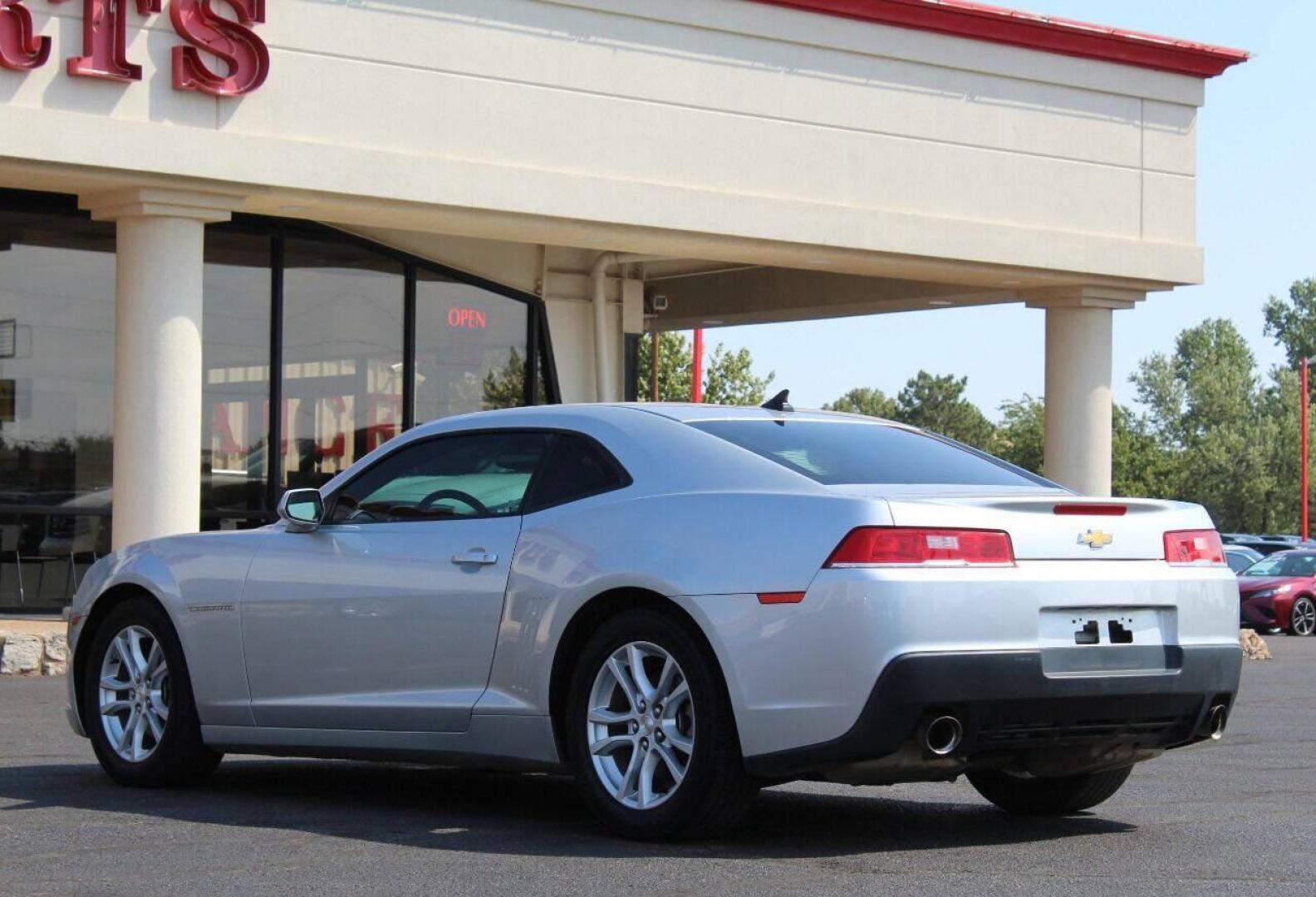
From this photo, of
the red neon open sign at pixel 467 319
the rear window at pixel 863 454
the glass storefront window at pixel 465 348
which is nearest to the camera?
the rear window at pixel 863 454

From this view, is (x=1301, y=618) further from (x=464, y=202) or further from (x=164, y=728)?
(x=164, y=728)

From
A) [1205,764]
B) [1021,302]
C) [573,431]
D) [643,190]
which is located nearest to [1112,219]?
[1021,302]

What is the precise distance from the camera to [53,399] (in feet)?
62.7

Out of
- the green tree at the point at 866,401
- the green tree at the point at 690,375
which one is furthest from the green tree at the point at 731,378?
the green tree at the point at 866,401

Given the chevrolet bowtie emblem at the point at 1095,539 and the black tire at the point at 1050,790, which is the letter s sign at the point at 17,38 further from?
the chevrolet bowtie emblem at the point at 1095,539

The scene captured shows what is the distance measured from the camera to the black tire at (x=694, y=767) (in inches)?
260

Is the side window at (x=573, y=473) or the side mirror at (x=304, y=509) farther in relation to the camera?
the side mirror at (x=304, y=509)

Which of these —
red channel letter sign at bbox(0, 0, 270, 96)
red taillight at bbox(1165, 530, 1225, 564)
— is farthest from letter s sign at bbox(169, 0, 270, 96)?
red taillight at bbox(1165, 530, 1225, 564)

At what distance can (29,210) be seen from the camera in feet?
61.1

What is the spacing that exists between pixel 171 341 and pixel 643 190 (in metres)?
4.42

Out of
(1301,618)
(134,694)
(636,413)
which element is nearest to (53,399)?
(134,694)

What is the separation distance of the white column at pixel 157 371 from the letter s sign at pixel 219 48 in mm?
911

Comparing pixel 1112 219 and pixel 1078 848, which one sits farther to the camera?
pixel 1112 219

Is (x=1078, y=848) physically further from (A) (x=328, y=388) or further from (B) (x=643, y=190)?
(A) (x=328, y=388)
